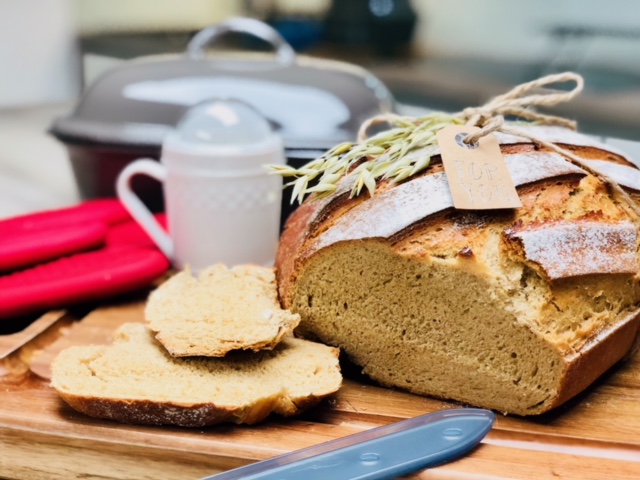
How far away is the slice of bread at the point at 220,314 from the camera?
3.68ft

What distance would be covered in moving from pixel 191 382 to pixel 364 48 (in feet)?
6.52

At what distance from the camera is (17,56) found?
311 centimetres

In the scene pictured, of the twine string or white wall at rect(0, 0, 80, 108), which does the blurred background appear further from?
the twine string

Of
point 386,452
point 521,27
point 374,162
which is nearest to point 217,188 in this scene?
point 374,162

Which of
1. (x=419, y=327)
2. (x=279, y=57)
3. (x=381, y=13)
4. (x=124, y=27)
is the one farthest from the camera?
(x=124, y=27)

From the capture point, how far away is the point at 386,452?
947 mm

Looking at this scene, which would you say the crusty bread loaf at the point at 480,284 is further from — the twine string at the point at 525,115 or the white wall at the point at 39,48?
the white wall at the point at 39,48

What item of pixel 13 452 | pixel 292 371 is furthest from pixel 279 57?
pixel 13 452

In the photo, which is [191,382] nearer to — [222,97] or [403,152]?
[403,152]

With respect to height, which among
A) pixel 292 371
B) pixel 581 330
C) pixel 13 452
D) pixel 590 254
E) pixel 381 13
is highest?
pixel 381 13

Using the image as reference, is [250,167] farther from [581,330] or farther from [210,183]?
[581,330]

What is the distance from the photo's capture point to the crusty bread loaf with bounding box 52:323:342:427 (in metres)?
1.05

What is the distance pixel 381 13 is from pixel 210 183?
1.37 m

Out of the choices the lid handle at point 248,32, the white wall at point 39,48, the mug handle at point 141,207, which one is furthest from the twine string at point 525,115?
the white wall at point 39,48
